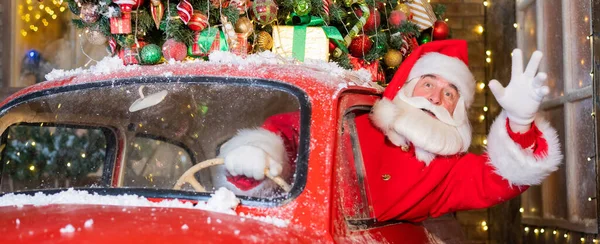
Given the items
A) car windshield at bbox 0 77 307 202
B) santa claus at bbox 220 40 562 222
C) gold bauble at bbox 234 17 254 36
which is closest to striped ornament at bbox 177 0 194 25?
gold bauble at bbox 234 17 254 36

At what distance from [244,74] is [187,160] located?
0.37 m

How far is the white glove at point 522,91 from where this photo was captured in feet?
10.6

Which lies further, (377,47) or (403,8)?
(403,8)

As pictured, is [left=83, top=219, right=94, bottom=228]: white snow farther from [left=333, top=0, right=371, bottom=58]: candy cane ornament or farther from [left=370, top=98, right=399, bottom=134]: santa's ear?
[left=333, top=0, right=371, bottom=58]: candy cane ornament

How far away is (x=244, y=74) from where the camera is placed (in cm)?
288

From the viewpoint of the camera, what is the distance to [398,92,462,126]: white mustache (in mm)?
3687

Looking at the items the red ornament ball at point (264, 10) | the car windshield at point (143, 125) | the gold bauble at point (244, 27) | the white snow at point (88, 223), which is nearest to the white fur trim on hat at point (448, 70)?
the red ornament ball at point (264, 10)

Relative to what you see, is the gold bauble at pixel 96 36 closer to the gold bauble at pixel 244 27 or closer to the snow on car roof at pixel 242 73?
the gold bauble at pixel 244 27

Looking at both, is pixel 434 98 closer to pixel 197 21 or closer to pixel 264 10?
pixel 264 10

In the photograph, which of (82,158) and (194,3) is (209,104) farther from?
(194,3)

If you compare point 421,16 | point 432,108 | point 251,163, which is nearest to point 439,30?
point 421,16

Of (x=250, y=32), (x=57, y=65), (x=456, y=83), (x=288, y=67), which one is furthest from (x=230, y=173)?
(x=57, y=65)

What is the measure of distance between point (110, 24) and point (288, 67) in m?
1.91

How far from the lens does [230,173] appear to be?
274 centimetres
